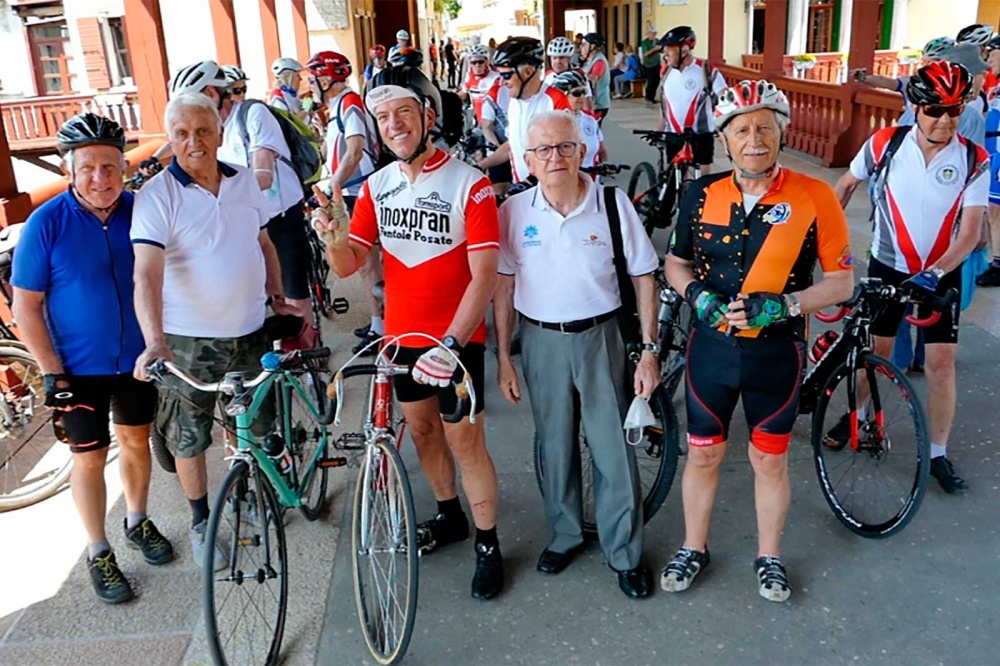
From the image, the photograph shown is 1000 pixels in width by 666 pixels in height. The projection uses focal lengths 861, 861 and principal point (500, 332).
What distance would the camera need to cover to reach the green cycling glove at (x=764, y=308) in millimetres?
2811

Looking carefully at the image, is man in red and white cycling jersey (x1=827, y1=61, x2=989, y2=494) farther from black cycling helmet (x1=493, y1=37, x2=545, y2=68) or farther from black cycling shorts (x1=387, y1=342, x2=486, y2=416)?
black cycling helmet (x1=493, y1=37, x2=545, y2=68)

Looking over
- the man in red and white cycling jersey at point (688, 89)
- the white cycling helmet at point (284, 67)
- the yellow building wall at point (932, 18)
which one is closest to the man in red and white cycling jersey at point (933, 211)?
the man in red and white cycling jersey at point (688, 89)

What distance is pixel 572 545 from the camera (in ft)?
11.5

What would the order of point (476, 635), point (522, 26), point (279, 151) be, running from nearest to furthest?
1. point (476, 635)
2. point (279, 151)
3. point (522, 26)

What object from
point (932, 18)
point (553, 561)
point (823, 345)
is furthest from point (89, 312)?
point (932, 18)

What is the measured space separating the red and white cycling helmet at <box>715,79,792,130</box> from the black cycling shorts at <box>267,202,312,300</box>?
3.24 meters

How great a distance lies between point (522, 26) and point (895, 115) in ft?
160

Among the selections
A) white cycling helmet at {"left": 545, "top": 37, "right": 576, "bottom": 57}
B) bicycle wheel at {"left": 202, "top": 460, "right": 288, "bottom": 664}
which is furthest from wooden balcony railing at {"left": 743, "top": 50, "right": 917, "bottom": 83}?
bicycle wheel at {"left": 202, "top": 460, "right": 288, "bottom": 664}

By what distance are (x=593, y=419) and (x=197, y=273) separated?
1608 millimetres

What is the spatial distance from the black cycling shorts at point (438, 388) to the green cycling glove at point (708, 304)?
2.61ft

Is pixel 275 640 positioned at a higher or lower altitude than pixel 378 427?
lower

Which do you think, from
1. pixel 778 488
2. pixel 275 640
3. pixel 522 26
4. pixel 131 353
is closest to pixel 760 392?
pixel 778 488

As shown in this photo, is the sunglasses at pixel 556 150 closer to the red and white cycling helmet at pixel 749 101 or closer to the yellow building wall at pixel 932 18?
the red and white cycling helmet at pixel 749 101

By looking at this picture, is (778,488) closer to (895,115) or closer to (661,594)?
(661,594)
